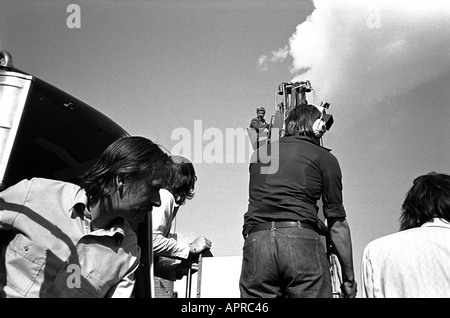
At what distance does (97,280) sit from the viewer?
1.72 meters

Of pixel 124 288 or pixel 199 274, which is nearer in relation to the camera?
pixel 124 288

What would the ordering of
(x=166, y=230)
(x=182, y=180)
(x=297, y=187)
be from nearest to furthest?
(x=297, y=187) < (x=166, y=230) < (x=182, y=180)

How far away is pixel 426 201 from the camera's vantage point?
212 centimetres

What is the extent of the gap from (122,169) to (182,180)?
1.08 metres

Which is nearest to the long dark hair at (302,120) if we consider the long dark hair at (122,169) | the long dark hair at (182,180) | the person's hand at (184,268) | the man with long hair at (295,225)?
the man with long hair at (295,225)

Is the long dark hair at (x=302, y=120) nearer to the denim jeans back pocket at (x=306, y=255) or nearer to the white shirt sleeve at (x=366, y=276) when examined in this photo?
the denim jeans back pocket at (x=306, y=255)

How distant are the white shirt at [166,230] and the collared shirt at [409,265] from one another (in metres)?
0.97

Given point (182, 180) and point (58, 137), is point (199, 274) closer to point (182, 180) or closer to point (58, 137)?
point (182, 180)

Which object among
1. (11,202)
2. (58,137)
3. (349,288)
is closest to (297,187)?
(349,288)

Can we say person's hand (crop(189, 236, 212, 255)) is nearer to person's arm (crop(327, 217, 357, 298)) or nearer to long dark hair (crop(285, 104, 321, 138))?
person's arm (crop(327, 217, 357, 298))

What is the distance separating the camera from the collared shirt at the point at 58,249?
1685mm
